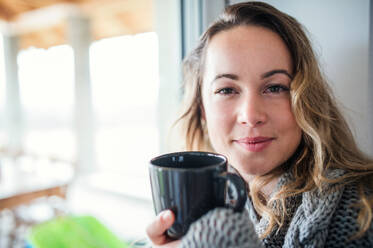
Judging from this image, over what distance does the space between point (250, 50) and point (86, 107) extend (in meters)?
2.86

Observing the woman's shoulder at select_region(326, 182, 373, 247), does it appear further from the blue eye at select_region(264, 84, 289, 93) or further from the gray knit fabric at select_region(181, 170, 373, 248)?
the blue eye at select_region(264, 84, 289, 93)

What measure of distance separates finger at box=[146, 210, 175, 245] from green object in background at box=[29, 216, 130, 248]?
87 centimetres

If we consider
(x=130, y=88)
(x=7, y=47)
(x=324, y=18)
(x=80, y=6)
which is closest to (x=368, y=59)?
(x=324, y=18)

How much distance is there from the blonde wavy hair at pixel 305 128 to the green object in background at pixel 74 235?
2.90 feet

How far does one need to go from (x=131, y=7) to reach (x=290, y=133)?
2537mm

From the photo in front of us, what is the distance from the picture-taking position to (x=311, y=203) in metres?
0.50

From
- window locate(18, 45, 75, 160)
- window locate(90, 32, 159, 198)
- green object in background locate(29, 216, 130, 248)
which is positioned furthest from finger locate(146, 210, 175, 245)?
window locate(18, 45, 75, 160)

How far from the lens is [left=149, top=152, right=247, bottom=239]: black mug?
38 cm

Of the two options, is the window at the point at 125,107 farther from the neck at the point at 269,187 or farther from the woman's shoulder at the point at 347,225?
the woman's shoulder at the point at 347,225

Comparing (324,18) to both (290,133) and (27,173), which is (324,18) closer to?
(290,133)

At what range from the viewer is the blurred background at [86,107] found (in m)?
1.08

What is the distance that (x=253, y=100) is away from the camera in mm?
547

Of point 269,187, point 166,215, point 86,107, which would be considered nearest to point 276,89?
point 269,187

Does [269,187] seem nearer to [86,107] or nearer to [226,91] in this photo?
[226,91]
